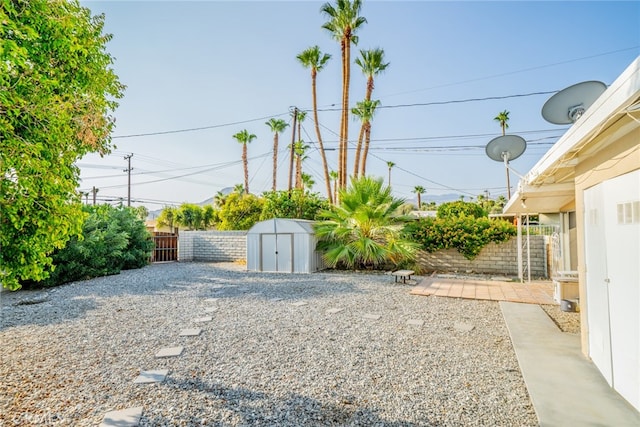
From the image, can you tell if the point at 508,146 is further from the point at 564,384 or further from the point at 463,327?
the point at 564,384

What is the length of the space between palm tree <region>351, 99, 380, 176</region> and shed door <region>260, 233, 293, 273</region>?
6436 mm

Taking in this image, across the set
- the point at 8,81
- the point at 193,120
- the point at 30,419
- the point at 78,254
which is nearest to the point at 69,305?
the point at 78,254

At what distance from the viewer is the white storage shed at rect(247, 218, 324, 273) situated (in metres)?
10.8

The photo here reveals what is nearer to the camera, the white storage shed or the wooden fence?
the white storage shed

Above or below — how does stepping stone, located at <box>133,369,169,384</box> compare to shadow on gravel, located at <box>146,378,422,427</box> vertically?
below

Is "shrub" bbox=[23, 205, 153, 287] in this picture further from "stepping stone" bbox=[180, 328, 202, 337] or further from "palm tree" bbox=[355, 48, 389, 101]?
"palm tree" bbox=[355, 48, 389, 101]

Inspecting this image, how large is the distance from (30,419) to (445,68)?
14.4m

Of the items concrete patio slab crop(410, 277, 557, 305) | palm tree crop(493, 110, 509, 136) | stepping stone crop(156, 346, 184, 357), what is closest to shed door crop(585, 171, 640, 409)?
concrete patio slab crop(410, 277, 557, 305)

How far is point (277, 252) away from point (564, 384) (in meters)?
8.92

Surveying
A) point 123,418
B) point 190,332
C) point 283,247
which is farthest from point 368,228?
point 123,418

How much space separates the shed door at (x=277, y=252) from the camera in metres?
10.9

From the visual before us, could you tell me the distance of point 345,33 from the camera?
1597 centimetres

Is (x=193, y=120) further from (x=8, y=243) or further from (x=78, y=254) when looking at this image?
(x=8, y=243)

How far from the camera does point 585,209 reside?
11.1 ft
